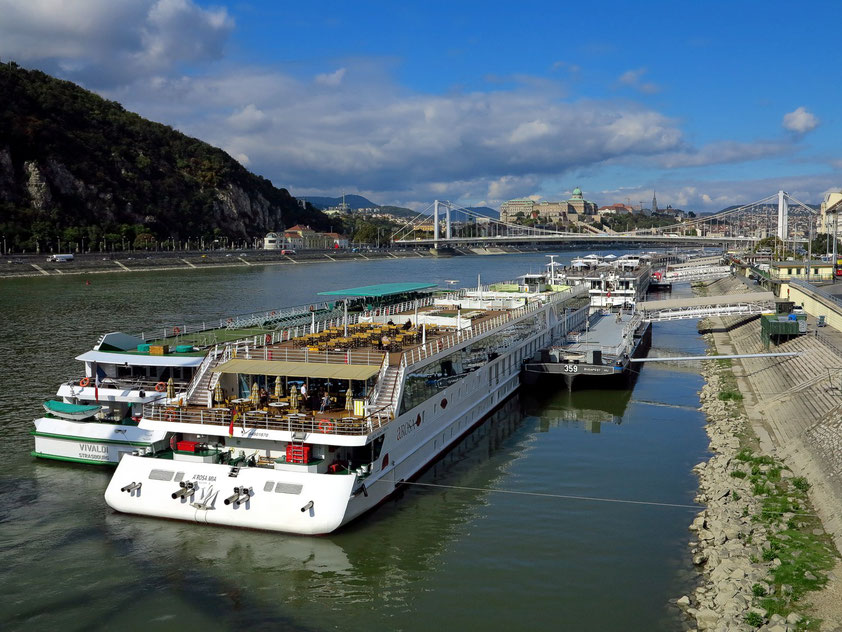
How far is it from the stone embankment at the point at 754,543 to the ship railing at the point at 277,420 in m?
7.07

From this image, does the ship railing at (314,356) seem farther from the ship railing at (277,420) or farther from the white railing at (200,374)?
the ship railing at (277,420)

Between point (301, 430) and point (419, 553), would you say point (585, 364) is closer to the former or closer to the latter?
point (419, 553)

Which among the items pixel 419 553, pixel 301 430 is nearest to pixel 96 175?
pixel 301 430

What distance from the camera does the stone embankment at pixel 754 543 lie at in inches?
484

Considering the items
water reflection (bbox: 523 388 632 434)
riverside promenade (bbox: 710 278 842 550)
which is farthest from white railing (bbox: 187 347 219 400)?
riverside promenade (bbox: 710 278 842 550)

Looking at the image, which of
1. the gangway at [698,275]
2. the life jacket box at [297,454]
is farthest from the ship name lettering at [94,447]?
the gangway at [698,275]

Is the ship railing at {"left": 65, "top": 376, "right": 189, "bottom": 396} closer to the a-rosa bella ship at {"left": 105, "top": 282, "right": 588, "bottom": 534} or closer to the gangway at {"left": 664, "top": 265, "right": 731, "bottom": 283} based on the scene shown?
the a-rosa bella ship at {"left": 105, "top": 282, "right": 588, "bottom": 534}

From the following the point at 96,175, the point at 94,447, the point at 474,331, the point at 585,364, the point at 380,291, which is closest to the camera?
the point at 94,447

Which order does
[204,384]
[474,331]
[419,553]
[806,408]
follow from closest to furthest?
[419,553] < [204,384] < [806,408] < [474,331]

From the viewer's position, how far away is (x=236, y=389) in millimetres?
19297

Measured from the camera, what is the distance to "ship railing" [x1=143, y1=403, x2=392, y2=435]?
1620 centimetres

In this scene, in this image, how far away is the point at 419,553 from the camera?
1580cm

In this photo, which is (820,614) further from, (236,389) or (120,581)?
(236,389)

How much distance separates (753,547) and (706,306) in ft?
133
